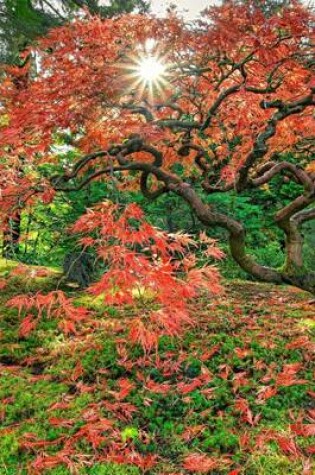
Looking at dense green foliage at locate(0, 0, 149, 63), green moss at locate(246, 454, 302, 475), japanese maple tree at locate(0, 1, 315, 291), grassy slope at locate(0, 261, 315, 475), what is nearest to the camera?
green moss at locate(246, 454, 302, 475)

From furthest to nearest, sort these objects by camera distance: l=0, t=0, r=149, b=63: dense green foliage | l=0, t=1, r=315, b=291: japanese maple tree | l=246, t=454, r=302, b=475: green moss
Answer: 1. l=0, t=0, r=149, b=63: dense green foliage
2. l=0, t=1, r=315, b=291: japanese maple tree
3. l=246, t=454, r=302, b=475: green moss

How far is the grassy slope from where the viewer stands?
2471mm

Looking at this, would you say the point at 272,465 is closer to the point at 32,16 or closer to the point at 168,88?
the point at 168,88

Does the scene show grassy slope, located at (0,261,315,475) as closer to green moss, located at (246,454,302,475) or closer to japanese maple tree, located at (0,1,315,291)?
green moss, located at (246,454,302,475)

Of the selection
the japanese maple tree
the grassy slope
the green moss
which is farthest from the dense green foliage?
the green moss

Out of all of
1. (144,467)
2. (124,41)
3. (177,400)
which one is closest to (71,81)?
(124,41)

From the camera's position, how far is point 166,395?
3.03 metres

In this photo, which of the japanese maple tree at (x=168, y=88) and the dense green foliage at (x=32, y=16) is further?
the dense green foliage at (x=32, y=16)

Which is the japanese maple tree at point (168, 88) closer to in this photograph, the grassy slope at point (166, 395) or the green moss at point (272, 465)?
the grassy slope at point (166, 395)

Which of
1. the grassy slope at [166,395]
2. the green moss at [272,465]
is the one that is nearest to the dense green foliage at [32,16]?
the grassy slope at [166,395]

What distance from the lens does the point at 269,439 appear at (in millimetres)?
2584

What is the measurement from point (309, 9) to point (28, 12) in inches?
206

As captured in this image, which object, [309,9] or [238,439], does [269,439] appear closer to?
[238,439]

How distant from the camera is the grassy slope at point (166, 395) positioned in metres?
2.47
